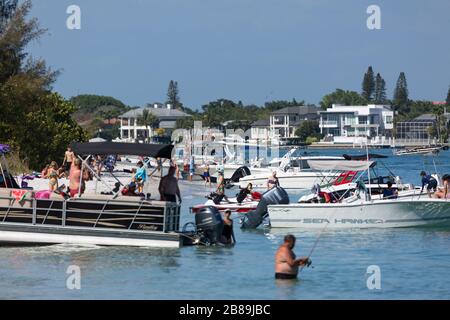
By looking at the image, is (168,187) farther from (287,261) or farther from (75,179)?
(287,261)

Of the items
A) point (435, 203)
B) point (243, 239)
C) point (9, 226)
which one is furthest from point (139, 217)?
point (435, 203)

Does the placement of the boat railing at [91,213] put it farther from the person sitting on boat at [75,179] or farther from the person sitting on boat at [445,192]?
the person sitting on boat at [445,192]

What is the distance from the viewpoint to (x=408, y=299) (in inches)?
848

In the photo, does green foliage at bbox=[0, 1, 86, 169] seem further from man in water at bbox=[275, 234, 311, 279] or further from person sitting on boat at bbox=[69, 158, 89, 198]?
man in water at bbox=[275, 234, 311, 279]

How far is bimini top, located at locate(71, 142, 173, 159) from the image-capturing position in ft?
83.5

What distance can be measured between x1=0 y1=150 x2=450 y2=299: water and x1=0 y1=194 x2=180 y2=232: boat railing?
62 cm

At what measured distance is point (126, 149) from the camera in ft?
83.9

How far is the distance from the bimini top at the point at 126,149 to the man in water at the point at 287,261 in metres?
4.60

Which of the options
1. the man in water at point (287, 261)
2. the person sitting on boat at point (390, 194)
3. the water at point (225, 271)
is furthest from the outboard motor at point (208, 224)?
the person sitting on boat at point (390, 194)

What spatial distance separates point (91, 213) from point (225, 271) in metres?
3.68
